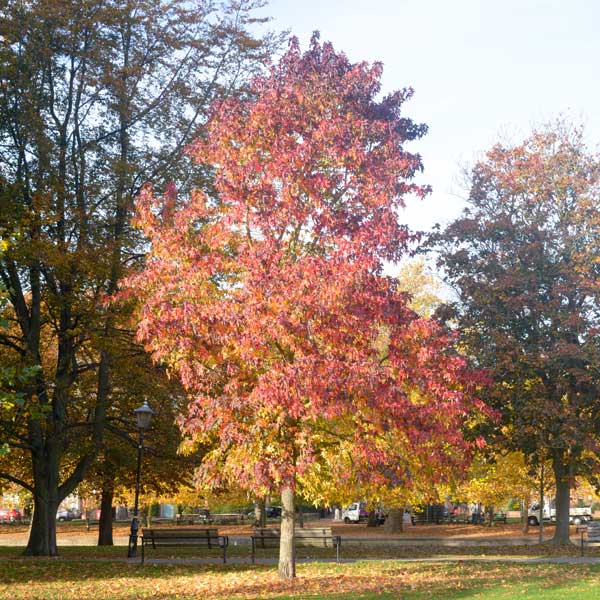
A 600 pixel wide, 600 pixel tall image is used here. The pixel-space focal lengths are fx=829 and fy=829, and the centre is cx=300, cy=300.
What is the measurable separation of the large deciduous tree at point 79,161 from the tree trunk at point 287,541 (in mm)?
7323

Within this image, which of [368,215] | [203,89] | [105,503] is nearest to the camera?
[368,215]

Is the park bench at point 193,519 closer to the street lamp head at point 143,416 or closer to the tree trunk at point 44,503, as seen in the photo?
the tree trunk at point 44,503

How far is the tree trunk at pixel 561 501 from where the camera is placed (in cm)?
2741

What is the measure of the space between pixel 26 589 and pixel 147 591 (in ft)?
8.01

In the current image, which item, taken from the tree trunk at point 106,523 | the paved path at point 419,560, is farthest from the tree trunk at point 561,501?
the tree trunk at point 106,523

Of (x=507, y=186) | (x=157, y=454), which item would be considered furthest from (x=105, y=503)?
(x=507, y=186)

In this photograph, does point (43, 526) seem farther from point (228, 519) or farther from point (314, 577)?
point (228, 519)

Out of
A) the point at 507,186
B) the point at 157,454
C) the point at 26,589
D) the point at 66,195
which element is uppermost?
the point at 507,186

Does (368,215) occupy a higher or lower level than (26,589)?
higher

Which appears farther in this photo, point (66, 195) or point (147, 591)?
point (66, 195)

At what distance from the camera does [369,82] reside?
53.9 feet

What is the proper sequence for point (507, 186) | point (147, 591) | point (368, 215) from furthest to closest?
point (507, 186), point (368, 215), point (147, 591)

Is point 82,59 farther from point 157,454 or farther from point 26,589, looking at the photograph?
point 26,589

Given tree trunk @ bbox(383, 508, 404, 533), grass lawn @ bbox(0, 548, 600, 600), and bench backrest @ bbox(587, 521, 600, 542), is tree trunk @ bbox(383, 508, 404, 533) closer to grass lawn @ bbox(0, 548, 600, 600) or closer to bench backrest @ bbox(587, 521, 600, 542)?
bench backrest @ bbox(587, 521, 600, 542)
